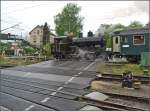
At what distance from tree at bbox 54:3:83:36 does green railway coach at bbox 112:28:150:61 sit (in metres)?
38.7

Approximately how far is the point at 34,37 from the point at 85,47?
6692 centimetres

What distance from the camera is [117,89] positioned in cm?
1562

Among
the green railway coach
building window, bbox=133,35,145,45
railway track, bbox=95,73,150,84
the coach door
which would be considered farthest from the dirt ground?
the coach door

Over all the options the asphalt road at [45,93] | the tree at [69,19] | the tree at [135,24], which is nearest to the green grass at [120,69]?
the asphalt road at [45,93]

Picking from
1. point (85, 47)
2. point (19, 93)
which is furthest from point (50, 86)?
point (85, 47)

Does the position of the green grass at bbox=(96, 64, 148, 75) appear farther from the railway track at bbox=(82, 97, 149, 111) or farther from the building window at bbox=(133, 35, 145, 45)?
the railway track at bbox=(82, 97, 149, 111)

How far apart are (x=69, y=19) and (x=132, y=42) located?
43.6m

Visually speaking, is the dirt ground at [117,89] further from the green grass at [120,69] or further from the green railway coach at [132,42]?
the green railway coach at [132,42]

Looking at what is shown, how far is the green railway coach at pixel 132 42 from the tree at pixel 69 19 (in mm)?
38670

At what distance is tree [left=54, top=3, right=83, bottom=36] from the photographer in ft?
220

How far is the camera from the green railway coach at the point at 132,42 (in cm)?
2509

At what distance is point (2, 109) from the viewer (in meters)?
12.3

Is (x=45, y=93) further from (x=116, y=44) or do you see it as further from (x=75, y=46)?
(x=75, y=46)

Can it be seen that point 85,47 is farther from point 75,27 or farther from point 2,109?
point 75,27
